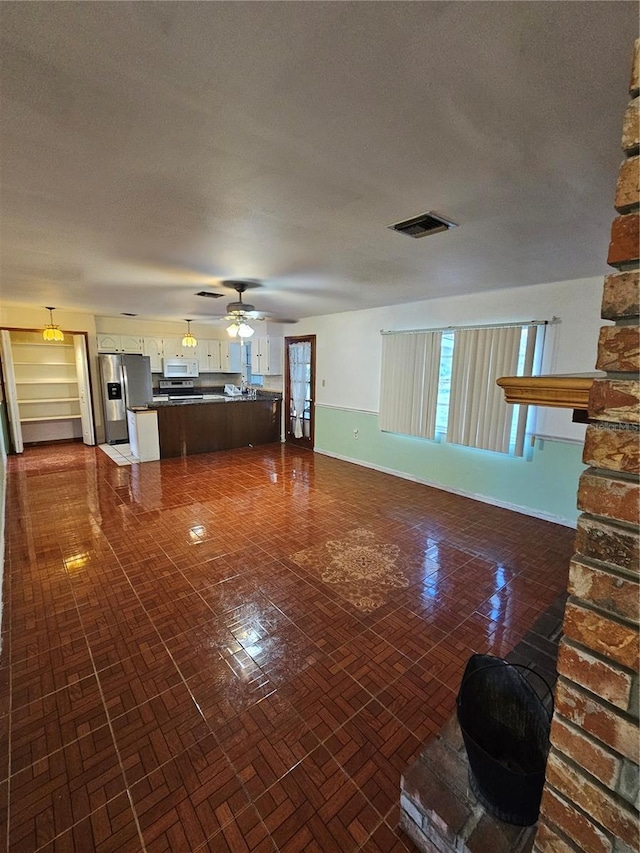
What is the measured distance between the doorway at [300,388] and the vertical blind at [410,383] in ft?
5.72

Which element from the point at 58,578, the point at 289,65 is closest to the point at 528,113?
the point at 289,65

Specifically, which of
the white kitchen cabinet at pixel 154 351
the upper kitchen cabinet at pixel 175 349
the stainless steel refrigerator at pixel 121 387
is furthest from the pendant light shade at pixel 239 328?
the upper kitchen cabinet at pixel 175 349

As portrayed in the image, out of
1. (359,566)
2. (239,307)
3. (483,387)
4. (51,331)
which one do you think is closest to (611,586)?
(359,566)

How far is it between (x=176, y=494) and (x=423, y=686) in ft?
11.3

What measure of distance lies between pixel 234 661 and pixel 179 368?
22.9 ft

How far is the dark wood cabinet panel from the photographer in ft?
20.0

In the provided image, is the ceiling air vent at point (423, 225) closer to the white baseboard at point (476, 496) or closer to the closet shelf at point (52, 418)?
the white baseboard at point (476, 496)

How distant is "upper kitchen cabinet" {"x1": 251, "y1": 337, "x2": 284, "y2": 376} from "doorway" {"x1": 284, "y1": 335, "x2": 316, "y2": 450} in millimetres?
119

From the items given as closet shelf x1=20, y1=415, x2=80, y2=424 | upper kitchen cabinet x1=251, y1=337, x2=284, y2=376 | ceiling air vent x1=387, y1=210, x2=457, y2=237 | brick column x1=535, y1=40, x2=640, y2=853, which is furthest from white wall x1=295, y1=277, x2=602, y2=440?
closet shelf x1=20, y1=415, x2=80, y2=424

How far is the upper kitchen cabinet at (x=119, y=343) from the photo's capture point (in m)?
6.86

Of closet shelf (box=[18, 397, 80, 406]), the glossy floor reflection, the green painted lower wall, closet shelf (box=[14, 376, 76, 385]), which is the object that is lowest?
the glossy floor reflection

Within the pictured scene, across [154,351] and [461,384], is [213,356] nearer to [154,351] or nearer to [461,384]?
[154,351]

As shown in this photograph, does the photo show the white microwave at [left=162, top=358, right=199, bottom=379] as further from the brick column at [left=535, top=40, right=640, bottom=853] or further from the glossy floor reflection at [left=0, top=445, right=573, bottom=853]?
the brick column at [left=535, top=40, right=640, bottom=853]

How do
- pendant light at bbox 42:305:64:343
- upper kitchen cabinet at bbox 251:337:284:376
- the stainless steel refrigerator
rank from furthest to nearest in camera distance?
upper kitchen cabinet at bbox 251:337:284:376 → the stainless steel refrigerator → pendant light at bbox 42:305:64:343
